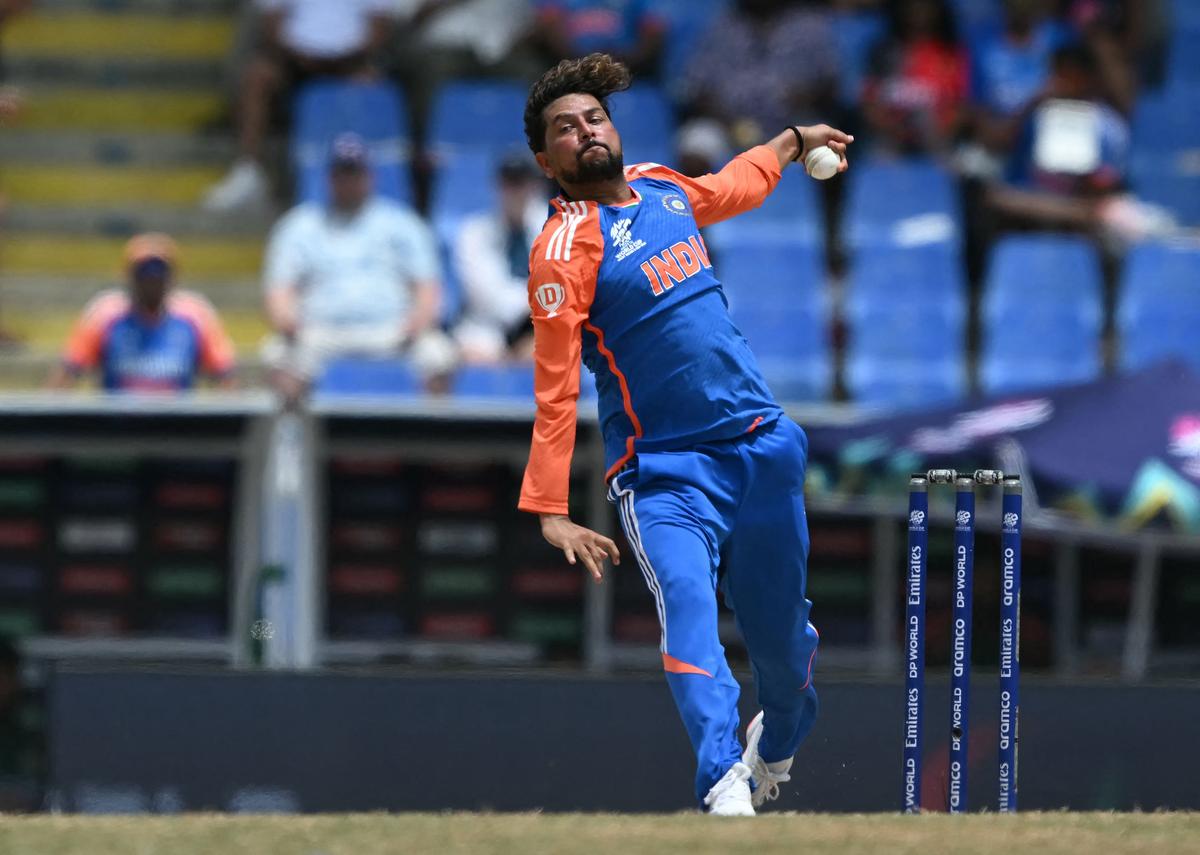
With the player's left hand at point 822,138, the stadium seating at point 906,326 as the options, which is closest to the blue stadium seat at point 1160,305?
the stadium seating at point 906,326

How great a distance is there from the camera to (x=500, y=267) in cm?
1080

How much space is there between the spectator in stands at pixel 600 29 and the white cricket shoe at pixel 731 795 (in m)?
7.73

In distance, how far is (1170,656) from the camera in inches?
402

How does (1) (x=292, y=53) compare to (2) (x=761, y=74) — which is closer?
(2) (x=761, y=74)

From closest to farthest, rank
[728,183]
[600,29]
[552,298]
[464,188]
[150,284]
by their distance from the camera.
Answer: [552,298]
[728,183]
[150,284]
[464,188]
[600,29]

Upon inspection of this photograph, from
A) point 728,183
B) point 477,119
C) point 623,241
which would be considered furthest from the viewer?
point 477,119

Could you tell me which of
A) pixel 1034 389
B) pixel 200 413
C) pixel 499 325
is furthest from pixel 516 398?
pixel 1034 389

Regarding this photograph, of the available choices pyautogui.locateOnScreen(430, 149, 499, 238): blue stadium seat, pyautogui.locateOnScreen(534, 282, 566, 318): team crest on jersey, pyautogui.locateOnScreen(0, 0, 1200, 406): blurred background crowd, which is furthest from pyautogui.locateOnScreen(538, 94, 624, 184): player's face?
pyautogui.locateOnScreen(430, 149, 499, 238): blue stadium seat

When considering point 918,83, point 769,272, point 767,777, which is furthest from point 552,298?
point 918,83

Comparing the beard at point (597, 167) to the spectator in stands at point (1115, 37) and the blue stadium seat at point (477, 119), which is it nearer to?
the blue stadium seat at point (477, 119)

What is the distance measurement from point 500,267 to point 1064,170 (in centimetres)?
330

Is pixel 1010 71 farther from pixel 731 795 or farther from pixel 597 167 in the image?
pixel 731 795

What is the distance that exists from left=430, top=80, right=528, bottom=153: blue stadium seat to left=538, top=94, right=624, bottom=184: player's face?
6560 mm

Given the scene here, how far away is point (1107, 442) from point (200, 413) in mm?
3900
